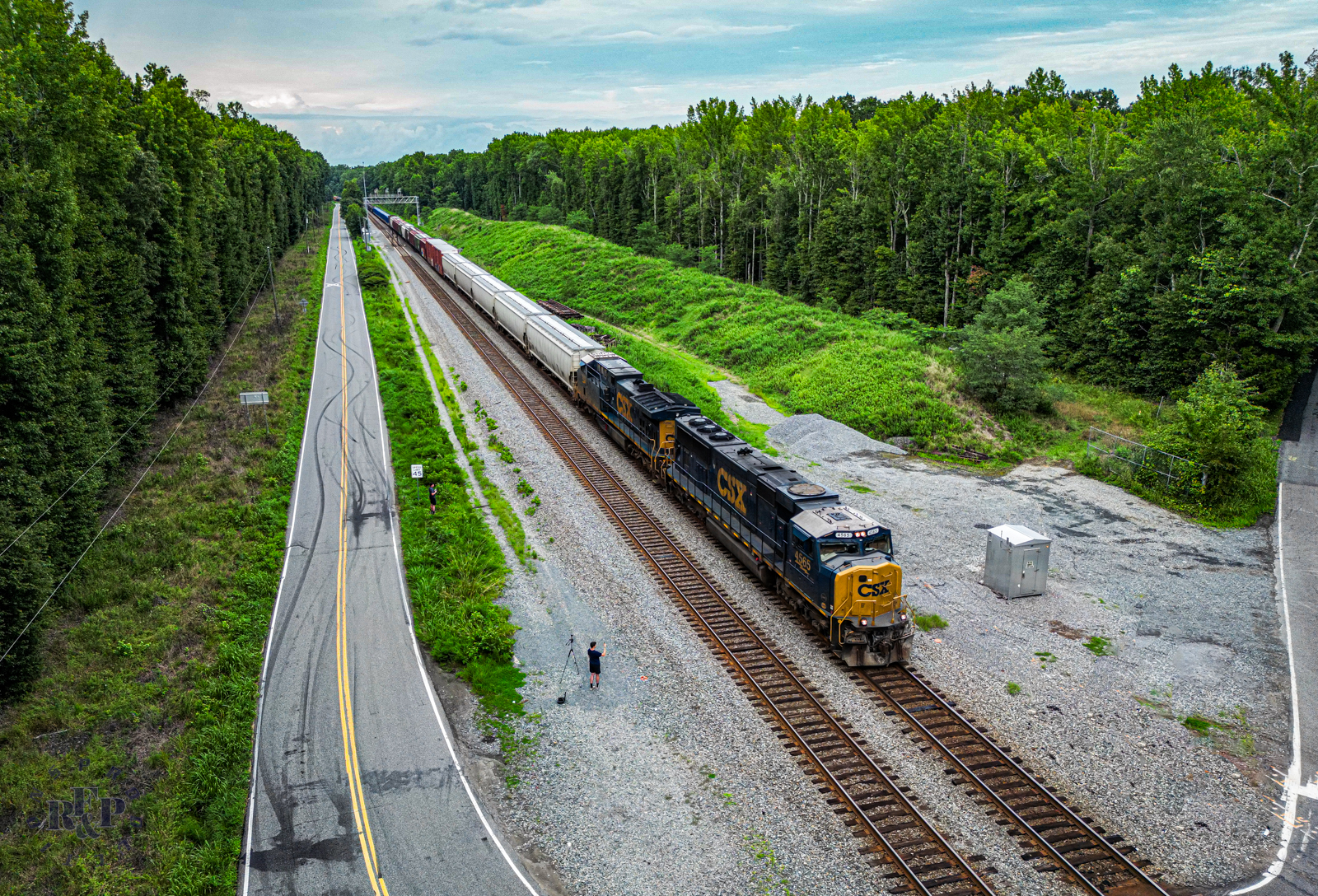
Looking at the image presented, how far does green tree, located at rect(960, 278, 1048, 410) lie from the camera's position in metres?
41.2

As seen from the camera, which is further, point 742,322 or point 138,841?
point 742,322

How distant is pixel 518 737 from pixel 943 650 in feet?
37.9

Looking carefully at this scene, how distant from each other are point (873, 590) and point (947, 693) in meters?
3.07

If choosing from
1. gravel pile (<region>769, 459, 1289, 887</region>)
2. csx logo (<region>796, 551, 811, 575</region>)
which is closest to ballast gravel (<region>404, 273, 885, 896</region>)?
csx logo (<region>796, 551, 811, 575</region>)

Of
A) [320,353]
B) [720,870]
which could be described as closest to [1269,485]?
[720,870]

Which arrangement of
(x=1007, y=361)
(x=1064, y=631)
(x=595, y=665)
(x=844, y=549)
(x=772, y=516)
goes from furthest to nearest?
(x=1007, y=361)
(x=772, y=516)
(x=1064, y=631)
(x=844, y=549)
(x=595, y=665)

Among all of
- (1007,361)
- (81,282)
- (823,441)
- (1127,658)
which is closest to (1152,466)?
(1007,361)

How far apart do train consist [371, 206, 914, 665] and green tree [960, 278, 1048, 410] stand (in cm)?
1957

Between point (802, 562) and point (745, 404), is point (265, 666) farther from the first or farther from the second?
point (745, 404)

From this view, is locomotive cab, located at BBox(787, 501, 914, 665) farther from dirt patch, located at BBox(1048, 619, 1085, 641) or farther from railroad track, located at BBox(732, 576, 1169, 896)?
dirt patch, located at BBox(1048, 619, 1085, 641)

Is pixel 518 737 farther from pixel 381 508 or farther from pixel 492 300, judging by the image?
pixel 492 300

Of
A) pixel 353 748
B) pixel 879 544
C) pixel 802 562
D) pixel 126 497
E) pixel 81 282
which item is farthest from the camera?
pixel 126 497

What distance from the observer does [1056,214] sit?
2201 inches

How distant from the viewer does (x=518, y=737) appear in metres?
17.8
